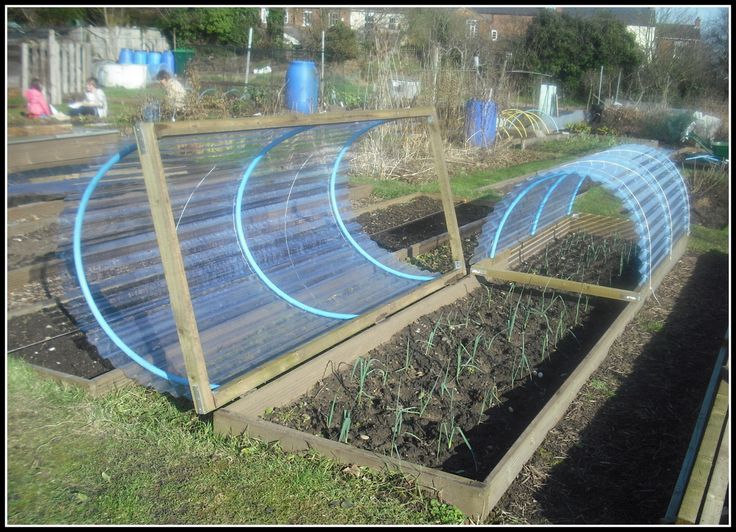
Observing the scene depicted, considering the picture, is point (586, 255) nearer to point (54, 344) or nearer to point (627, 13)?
point (54, 344)

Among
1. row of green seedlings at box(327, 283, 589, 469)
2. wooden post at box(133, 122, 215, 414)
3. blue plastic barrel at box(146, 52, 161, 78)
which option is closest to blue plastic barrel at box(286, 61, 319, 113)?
blue plastic barrel at box(146, 52, 161, 78)

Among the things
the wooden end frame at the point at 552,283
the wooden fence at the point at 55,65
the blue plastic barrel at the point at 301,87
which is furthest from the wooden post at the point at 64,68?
the wooden end frame at the point at 552,283

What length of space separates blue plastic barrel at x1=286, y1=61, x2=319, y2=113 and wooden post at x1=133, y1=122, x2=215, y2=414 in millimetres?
11595

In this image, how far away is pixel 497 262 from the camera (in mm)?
6812

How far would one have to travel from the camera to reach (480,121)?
15.1 meters

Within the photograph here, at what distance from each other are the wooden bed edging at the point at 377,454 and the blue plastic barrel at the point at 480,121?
409 inches

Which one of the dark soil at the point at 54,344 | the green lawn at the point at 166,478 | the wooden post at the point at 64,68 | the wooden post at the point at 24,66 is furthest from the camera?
the wooden post at the point at 64,68

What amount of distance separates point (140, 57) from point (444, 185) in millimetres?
16601

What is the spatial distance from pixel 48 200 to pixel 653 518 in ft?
20.0

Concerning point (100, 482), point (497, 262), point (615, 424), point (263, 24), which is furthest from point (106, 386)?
point (263, 24)

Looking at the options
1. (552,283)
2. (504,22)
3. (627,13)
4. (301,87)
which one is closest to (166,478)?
(552,283)

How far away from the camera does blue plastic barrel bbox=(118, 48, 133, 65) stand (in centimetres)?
2011

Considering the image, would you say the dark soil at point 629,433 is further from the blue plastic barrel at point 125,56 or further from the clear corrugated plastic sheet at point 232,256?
the blue plastic barrel at point 125,56

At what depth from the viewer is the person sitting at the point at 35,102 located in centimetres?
1319
